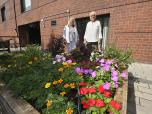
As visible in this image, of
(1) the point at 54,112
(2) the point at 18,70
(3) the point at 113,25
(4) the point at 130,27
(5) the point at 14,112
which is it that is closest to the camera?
(1) the point at 54,112

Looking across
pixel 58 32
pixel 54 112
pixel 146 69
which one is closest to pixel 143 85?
pixel 146 69

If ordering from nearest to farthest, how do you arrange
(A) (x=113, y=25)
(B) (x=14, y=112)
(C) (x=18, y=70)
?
1. (B) (x=14, y=112)
2. (C) (x=18, y=70)
3. (A) (x=113, y=25)

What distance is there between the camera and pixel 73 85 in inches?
101

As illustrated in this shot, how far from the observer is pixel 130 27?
6113 mm

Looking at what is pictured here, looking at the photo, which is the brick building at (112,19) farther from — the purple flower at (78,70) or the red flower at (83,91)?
the red flower at (83,91)

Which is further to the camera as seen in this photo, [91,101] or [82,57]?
[82,57]

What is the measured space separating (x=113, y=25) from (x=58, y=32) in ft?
13.4

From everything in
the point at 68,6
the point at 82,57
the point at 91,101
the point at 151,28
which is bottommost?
the point at 91,101

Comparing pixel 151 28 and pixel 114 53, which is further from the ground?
pixel 151 28

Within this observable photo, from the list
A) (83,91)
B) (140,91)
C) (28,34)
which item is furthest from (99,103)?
(28,34)

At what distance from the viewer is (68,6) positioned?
8.91 metres

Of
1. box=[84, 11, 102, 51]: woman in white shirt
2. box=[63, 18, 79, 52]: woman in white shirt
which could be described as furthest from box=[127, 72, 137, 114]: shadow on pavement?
box=[63, 18, 79, 52]: woman in white shirt

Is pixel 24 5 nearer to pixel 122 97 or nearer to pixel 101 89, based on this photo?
pixel 101 89

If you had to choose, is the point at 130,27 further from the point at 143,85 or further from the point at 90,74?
the point at 90,74
